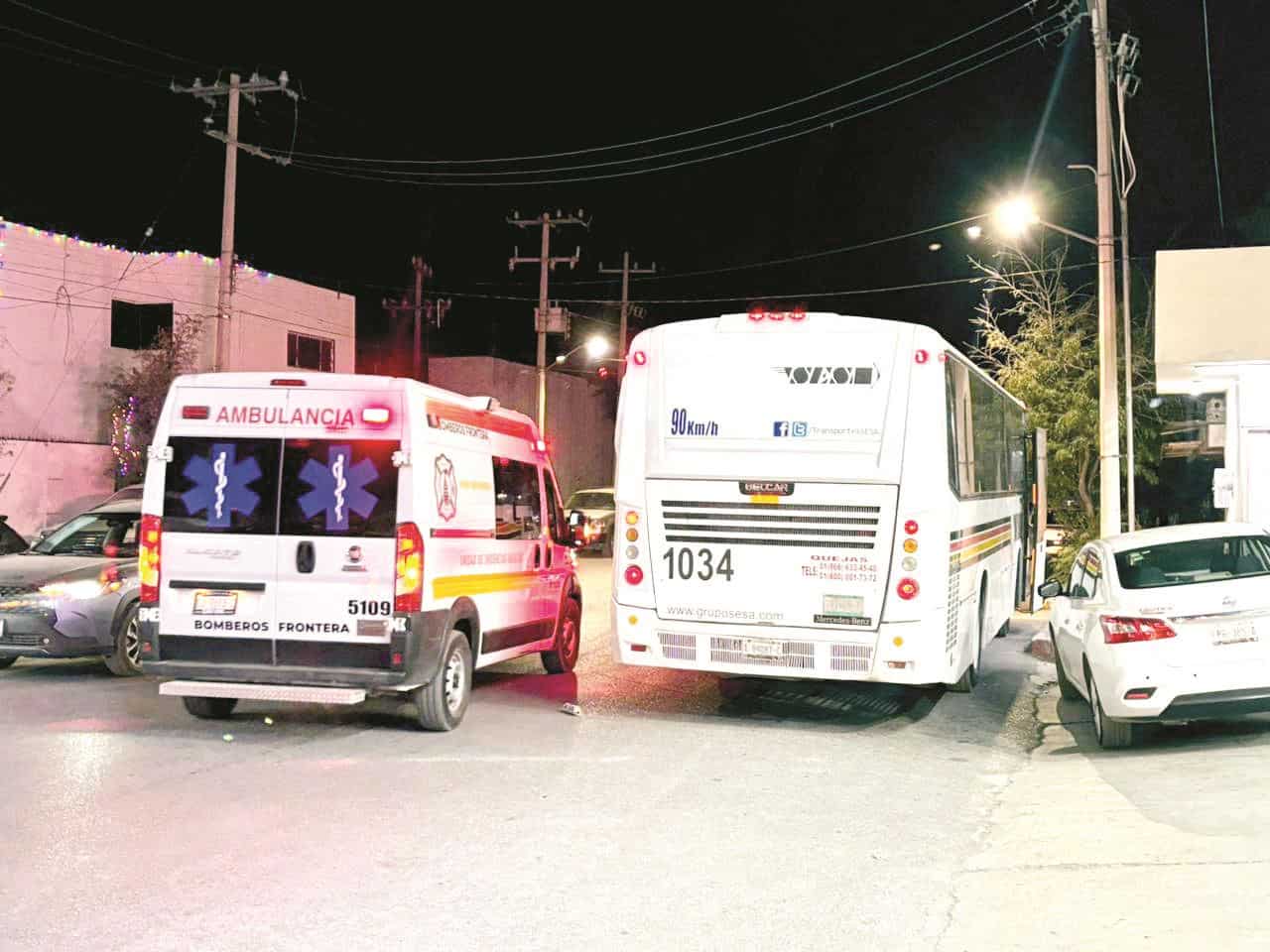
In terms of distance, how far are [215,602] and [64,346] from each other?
2306cm

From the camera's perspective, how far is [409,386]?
9188 millimetres

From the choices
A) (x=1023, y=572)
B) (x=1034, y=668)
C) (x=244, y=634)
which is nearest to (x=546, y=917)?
(x=244, y=634)

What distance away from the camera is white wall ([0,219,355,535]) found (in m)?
28.1

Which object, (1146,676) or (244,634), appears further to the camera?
(244,634)

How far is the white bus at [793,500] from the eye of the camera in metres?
9.70

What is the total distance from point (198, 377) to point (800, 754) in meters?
5.31

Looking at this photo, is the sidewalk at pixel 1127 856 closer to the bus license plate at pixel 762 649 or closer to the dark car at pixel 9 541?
the bus license plate at pixel 762 649

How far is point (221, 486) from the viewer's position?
9.41 meters

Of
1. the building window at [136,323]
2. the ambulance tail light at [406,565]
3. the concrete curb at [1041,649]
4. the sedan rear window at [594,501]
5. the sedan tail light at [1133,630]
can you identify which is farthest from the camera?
the sedan rear window at [594,501]

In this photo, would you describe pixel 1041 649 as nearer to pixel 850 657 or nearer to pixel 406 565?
pixel 850 657

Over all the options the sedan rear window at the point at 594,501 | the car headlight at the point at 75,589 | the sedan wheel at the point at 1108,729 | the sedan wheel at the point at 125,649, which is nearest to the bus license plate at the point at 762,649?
the sedan wheel at the point at 1108,729

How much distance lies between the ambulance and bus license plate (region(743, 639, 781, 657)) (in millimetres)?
2271

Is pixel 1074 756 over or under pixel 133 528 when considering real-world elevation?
under

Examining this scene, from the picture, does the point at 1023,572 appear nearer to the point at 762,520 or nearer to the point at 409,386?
the point at 762,520
